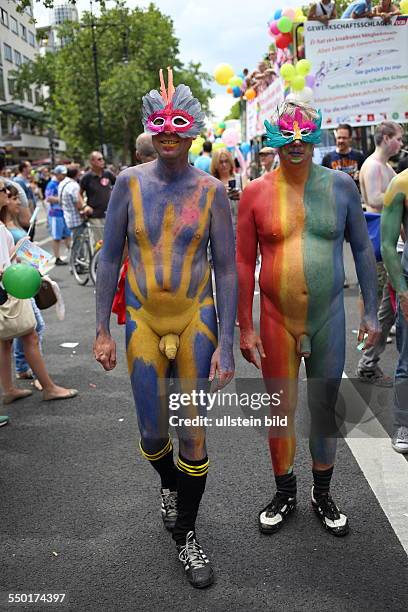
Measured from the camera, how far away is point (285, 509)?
3.13m

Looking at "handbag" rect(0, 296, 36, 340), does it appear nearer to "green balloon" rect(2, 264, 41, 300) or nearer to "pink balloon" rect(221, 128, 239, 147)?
"green balloon" rect(2, 264, 41, 300)

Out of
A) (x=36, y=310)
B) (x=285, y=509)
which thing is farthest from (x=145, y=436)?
(x=36, y=310)

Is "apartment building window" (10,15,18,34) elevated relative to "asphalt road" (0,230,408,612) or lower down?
elevated

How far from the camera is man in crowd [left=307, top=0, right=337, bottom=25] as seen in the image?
7.68 meters

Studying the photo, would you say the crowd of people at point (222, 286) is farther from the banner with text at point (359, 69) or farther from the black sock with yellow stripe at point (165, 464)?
the banner with text at point (359, 69)

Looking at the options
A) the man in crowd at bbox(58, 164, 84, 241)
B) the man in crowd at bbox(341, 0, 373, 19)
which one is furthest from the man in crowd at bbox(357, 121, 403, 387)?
the man in crowd at bbox(58, 164, 84, 241)

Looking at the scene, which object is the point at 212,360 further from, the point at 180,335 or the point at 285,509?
the point at 285,509

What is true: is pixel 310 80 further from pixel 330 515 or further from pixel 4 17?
pixel 330 515

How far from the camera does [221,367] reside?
270 cm

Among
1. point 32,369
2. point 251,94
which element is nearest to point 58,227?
point 251,94

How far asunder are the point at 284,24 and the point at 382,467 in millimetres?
6876

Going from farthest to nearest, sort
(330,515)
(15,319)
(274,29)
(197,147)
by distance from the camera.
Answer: (197,147) → (274,29) → (15,319) → (330,515)

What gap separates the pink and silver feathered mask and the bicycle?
7.41 metres

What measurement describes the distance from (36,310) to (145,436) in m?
2.68
